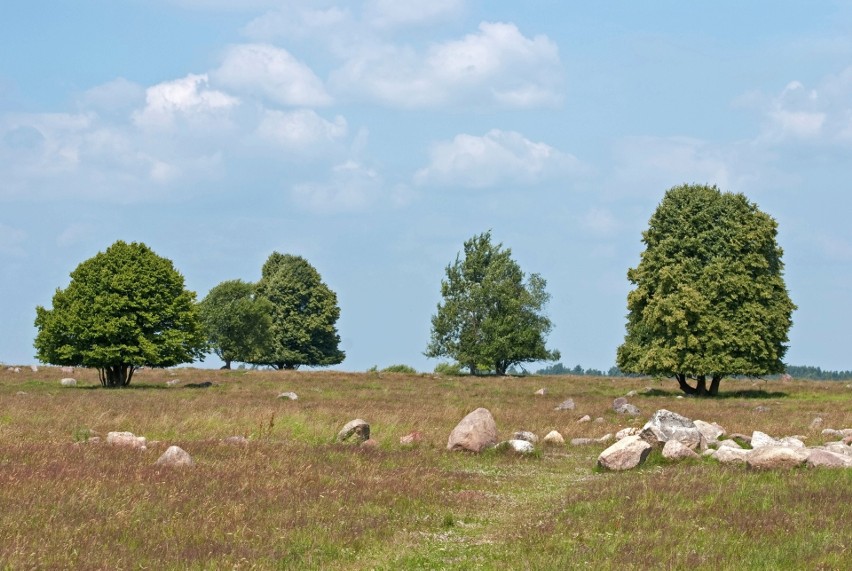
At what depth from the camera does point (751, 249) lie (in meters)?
61.4

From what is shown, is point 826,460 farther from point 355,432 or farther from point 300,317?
point 300,317

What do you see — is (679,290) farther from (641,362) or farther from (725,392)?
(725,392)

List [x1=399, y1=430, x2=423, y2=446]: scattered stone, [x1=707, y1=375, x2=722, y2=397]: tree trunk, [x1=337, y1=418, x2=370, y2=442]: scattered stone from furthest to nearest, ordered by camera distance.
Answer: [x1=707, y1=375, x2=722, y2=397]: tree trunk < [x1=337, y1=418, x2=370, y2=442]: scattered stone < [x1=399, y1=430, x2=423, y2=446]: scattered stone

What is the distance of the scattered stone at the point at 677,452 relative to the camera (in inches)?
931

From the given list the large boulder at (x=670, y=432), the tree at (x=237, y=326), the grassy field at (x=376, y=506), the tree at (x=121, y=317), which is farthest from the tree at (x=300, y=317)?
the large boulder at (x=670, y=432)

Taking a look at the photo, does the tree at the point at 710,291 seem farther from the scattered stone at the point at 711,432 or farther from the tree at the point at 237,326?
the tree at the point at 237,326

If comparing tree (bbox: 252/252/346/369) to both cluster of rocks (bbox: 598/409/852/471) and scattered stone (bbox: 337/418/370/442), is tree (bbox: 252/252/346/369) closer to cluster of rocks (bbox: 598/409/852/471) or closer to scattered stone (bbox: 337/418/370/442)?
scattered stone (bbox: 337/418/370/442)

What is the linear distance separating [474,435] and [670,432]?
5.87 metres

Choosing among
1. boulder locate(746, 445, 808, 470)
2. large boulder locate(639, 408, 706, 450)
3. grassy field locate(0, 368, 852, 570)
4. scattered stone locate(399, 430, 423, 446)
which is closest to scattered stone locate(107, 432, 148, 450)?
grassy field locate(0, 368, 852, 570)

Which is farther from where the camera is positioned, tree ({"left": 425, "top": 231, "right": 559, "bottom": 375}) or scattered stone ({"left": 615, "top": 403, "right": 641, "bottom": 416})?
tree ({"left": 425, "top": 231, "right": 559, "bottom": 375})

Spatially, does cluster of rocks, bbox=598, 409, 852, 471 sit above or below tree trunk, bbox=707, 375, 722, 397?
below

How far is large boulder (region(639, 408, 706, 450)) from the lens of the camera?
2525 cm

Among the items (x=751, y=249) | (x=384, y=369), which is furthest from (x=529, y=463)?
(x=384, y=369)

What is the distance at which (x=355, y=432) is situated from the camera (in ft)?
90.7
